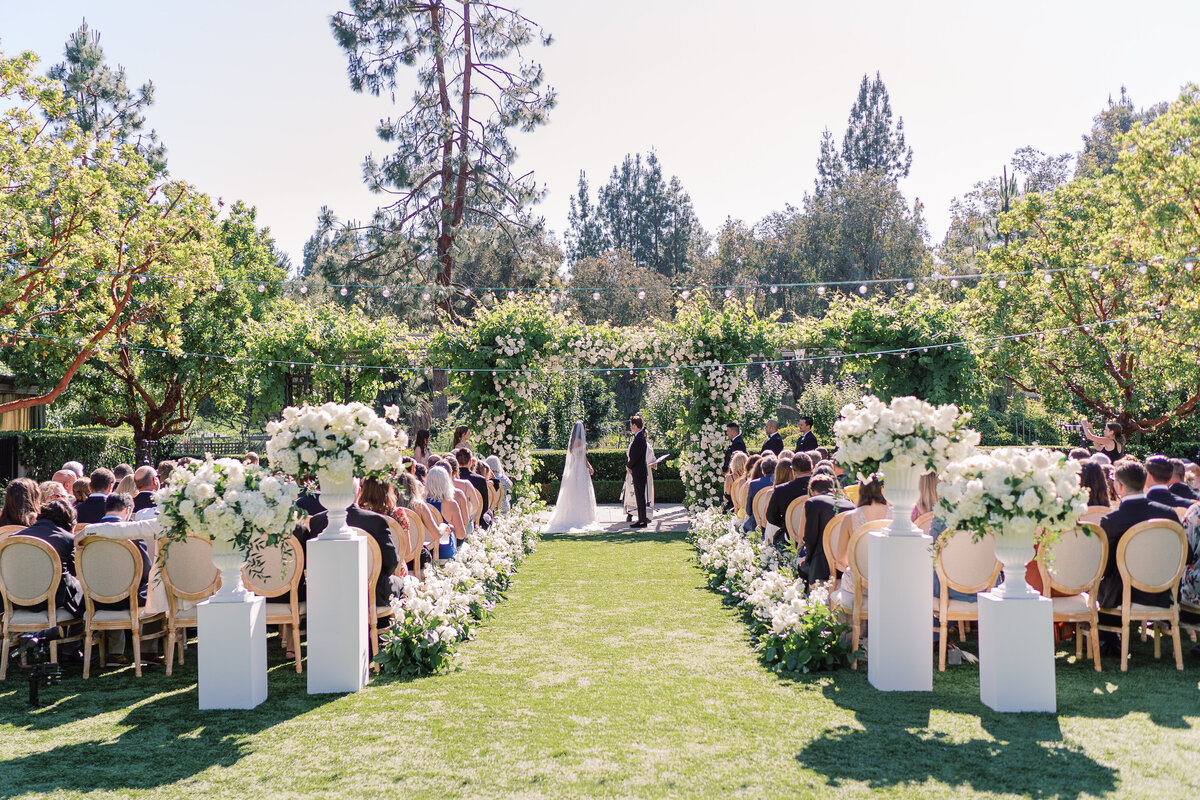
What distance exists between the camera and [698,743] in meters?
4.20

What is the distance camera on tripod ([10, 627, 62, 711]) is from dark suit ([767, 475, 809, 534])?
17.6ft

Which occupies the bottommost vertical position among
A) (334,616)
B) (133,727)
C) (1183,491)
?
(133,727)

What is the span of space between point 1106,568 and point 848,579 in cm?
163

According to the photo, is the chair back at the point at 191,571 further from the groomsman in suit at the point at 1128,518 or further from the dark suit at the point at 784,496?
the groomsman in suit at the point at 1128,518

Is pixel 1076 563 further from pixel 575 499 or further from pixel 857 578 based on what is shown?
pixel 575 499

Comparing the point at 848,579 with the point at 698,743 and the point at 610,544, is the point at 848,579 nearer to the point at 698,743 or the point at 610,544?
the point at 698,743

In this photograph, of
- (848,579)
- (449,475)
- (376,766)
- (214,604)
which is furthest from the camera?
(449,475)

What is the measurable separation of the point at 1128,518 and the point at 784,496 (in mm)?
2627

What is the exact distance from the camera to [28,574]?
5594 mm

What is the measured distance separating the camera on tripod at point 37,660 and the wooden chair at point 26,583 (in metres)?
0.06

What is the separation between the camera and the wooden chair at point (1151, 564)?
17.6 ft

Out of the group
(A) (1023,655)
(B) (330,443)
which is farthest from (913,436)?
(B) (330,443)

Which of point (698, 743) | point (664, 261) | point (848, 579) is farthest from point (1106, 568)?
point (664, 261)

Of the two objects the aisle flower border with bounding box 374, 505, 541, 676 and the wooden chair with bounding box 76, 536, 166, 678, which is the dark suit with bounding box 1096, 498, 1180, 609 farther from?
the wooden chair with bounding box 76, 536, 166, 678
